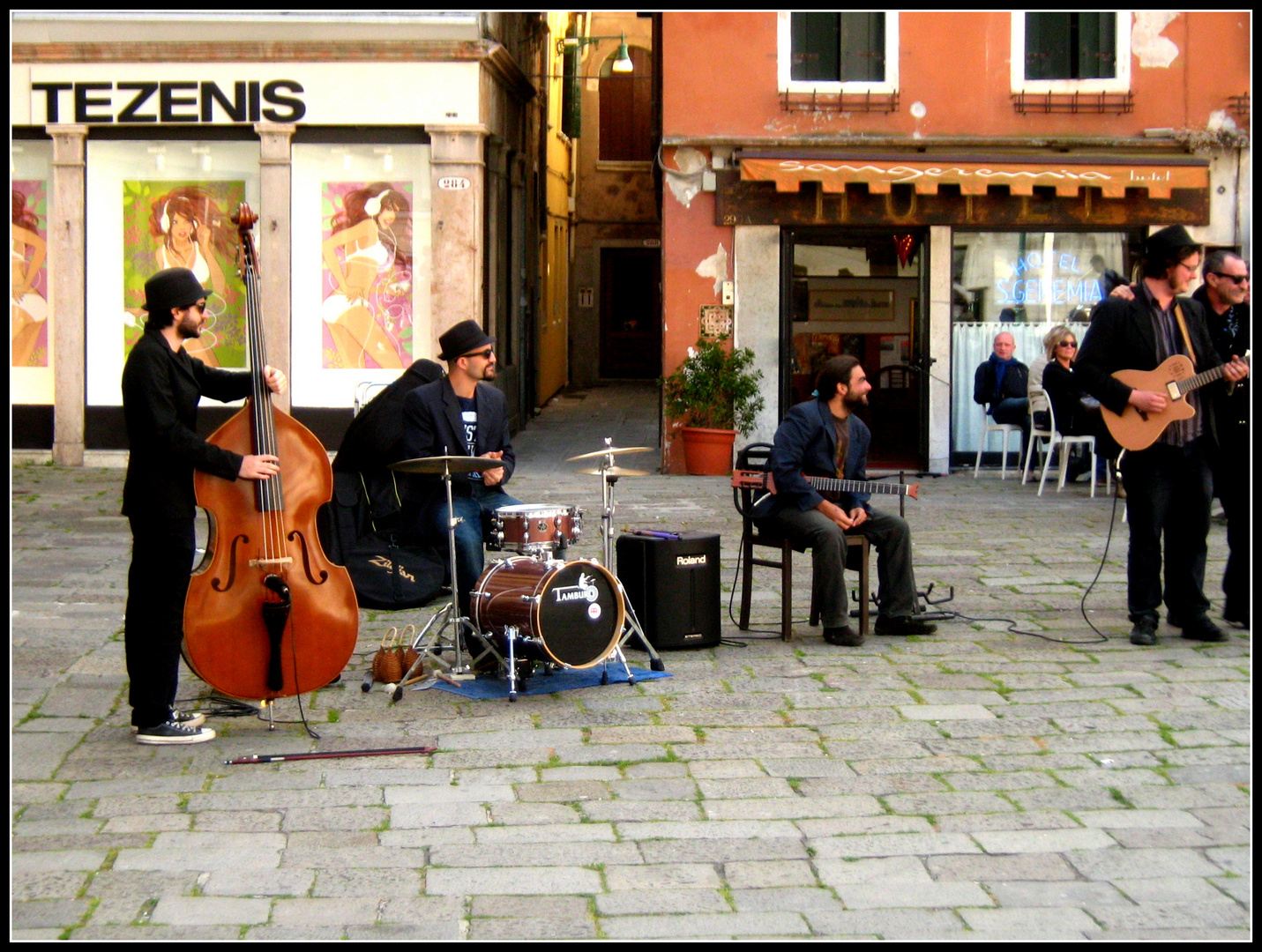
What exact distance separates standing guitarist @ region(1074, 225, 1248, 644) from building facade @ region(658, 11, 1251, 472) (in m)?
7.50

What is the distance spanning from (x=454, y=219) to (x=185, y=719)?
9.98 metres

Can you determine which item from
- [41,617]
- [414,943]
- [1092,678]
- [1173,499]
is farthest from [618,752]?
[41,617]

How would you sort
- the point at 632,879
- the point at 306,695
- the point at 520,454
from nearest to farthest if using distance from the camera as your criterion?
the point at 632,879
the point at 306,695
the point at 520,454

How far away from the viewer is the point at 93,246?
15680 millimetres

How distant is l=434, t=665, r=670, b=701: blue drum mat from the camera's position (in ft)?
21.9

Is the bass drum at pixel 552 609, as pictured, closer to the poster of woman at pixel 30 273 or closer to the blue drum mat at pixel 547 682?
the blue drum mat at pixel 547 682

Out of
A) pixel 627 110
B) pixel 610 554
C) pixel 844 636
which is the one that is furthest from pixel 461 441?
pixel 627 110

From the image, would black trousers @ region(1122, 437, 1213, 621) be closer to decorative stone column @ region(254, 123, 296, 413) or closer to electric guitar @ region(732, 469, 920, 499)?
electric guitar @ region(732, 469, 920, 499)

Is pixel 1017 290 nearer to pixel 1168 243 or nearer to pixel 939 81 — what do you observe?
pixel 939 81

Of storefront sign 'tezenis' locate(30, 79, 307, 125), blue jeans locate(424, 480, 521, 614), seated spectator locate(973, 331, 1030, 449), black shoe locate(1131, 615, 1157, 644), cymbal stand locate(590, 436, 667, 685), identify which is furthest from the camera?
storefront sign 'tezenis' locate(30, 79, 307, 125)

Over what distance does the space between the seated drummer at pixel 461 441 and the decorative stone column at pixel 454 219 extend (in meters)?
7.92

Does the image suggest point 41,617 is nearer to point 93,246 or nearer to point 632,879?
point 632,879

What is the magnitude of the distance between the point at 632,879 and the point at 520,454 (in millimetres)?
12257

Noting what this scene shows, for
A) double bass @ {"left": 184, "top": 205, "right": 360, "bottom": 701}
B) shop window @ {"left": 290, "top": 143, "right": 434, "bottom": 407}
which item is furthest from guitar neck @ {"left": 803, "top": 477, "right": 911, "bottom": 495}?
shop window @ {"left": 290, "top": 143, "right": 434, "bottom": 407}
